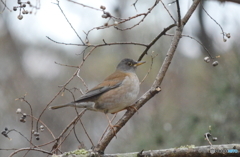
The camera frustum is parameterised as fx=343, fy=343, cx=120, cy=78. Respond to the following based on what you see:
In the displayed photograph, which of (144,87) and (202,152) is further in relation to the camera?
(144,87)

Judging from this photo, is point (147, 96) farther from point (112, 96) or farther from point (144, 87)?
point (144, 87)

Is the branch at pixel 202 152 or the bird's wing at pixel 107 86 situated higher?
the bird's wing at pixel 107 86

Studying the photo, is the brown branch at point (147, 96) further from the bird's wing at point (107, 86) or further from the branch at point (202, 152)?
the bird's wing at point (107, 86)

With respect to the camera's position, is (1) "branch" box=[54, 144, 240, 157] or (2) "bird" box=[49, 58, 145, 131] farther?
(2) "bird" box=[49, 58, 145, 131]

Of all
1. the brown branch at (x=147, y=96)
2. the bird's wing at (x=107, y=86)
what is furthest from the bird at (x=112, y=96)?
the brown branch at (x=147, y=96)

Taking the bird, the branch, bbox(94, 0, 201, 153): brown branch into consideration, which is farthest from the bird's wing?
the branch

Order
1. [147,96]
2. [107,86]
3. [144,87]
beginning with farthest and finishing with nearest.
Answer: [144,87] < [107,86] < [147,96]

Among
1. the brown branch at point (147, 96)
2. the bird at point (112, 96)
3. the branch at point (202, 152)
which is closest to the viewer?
the branch at point (202, 152)

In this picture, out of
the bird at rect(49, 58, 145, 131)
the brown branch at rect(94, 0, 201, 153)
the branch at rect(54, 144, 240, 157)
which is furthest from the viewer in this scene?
the bird at rect(49, 58, 145, 131)

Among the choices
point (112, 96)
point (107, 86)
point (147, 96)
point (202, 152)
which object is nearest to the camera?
point (202, 152)

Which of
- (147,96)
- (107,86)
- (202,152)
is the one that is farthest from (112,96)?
(202,152)

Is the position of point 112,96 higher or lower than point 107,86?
lower

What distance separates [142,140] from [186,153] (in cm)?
417

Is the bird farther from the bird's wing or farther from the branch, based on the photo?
the branch
